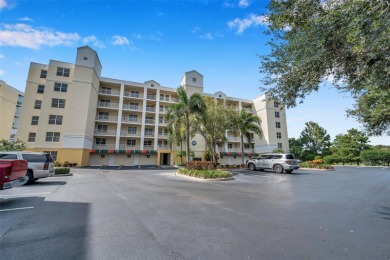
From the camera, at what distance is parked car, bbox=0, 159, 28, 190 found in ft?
19.4

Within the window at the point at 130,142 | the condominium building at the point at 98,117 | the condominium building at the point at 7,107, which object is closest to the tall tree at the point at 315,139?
the condominium building at the point at 98,117

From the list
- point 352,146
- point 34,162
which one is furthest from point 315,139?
point 34,162

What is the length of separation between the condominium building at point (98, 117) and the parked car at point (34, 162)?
17761 mm

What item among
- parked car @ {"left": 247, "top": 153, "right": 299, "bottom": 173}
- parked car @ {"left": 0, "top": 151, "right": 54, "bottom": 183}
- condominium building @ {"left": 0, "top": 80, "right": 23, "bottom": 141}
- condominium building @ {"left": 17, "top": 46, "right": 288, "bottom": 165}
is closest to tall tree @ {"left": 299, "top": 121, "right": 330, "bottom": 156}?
condominium building @ {"left": 17, "top": 46, "right": 288, "bottom": 165}

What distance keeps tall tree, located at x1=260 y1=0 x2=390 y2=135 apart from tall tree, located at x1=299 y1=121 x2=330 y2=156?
4740 centimetres

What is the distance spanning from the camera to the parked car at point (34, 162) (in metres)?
10.1

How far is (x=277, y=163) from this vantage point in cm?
1856

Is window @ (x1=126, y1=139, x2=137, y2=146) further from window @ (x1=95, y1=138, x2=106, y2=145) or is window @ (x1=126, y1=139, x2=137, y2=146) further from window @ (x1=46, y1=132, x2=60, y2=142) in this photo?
window @ (x1=46, y1=132, x2=60, y2=142)

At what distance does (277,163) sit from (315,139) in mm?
37994

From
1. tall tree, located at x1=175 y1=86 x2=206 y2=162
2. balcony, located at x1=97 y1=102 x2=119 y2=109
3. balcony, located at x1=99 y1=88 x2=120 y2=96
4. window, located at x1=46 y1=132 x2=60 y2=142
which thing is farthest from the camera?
balcony, located at x1=99 y1=88 x2=120 y2=96

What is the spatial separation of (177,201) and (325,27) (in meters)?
7.93

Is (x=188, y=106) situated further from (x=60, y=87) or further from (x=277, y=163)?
(x=60, y=87)

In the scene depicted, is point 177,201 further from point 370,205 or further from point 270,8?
point 270,8

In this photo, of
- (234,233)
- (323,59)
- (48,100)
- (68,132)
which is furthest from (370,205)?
(48,100)
